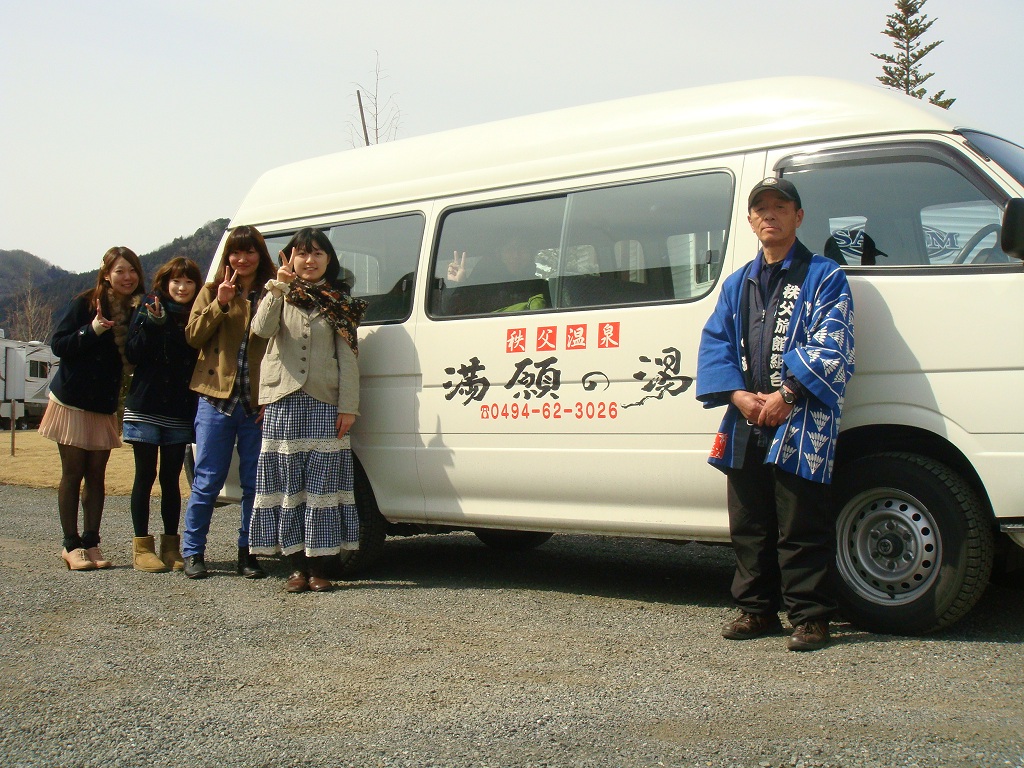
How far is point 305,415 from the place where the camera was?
217 inches

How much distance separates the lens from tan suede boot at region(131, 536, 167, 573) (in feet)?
20.0

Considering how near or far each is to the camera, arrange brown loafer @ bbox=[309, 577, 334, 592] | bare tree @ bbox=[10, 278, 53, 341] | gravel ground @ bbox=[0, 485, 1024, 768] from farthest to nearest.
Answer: bare tree @ bbox=[10, 278, 53, 341] < brown loafer @ bbox=[309, 577, 334, 592] < gravel ground @ bbox=[0, 485, 1024, 768]

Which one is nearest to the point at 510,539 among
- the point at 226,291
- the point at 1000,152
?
the point at 226,291

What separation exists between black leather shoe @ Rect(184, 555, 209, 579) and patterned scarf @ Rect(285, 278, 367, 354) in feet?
5.20

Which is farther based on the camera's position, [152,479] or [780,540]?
[152,479]

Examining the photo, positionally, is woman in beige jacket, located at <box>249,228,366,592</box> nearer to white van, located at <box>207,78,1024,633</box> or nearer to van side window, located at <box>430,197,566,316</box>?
white van, located at <box>207,78,1024,633</box>

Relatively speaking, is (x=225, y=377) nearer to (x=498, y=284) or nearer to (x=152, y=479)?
(x=152, y=479)

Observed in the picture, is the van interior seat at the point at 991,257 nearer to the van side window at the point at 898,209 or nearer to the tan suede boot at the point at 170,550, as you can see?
the van side window at the point at 898,209

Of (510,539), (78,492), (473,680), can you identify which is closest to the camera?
(473,680)

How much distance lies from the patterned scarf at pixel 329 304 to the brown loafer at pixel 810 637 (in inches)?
112

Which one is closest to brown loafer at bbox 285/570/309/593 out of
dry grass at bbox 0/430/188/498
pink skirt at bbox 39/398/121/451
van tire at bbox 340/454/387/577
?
van tire at bbox 340/454/387/577

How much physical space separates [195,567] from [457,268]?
2.34 metres

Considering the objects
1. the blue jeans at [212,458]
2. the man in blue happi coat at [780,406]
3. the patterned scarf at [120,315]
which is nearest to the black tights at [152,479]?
the blue jeans at [212,458]

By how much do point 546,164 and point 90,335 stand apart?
288 centimetres
